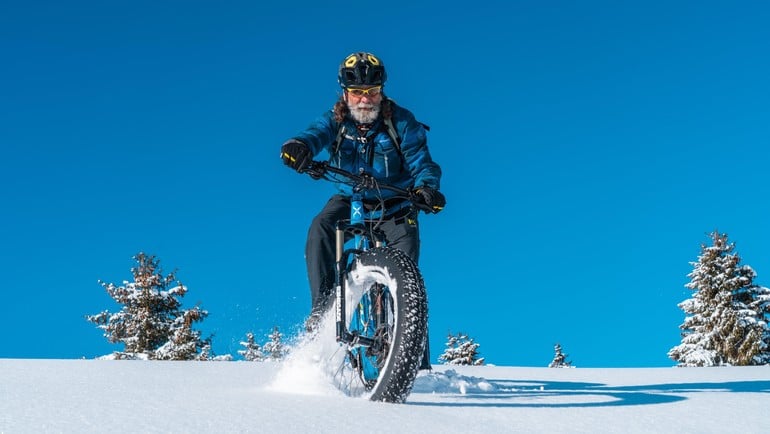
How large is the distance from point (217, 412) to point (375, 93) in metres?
3.32

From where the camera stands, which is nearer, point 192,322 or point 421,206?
point 421,206

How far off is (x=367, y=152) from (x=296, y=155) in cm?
104

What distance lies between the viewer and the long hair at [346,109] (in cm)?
571

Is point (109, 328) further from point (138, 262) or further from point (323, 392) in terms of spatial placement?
point (323, 392)

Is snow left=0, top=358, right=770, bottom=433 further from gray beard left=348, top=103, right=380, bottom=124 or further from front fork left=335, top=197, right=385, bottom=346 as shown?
gray beard left=348, top=103, right=380, bottom=124

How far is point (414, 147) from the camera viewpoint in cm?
578

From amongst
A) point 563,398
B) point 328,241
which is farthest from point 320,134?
point 563,398

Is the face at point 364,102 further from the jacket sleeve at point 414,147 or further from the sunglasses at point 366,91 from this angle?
the jacket sleeve at point 414,147

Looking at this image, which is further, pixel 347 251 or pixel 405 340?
pixel 347 251

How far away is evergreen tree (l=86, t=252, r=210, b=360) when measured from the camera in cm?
3058

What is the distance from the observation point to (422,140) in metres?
5.84

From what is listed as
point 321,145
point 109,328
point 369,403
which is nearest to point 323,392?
point 369,403

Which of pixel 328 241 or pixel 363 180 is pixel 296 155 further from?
pixel 328 241

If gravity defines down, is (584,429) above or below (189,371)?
below
